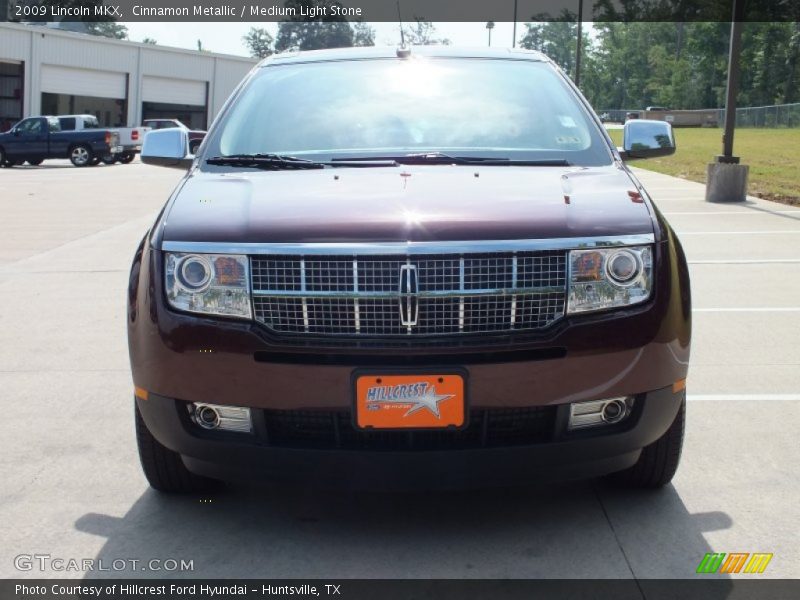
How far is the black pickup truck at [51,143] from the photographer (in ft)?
106

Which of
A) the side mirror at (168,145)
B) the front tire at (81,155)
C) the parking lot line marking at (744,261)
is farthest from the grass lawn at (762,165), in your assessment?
the front tire at (81,155)

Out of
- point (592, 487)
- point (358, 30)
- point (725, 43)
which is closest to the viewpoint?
point (592, 487)

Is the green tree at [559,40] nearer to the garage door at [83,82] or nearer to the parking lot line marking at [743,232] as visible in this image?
the garage door at [83,82]

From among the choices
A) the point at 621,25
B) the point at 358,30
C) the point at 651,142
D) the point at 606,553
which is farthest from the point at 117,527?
the point at 358,30

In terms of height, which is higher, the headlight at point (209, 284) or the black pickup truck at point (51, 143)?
the headlight at point (209, 284)

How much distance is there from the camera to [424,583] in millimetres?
3158

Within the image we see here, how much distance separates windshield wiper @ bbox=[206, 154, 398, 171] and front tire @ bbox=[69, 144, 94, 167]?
29.6 m

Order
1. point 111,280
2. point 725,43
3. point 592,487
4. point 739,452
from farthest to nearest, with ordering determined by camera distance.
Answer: point 725,43 < point 111,280 < point 739,452 < point 592,487

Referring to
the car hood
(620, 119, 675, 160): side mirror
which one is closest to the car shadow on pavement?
the car hood

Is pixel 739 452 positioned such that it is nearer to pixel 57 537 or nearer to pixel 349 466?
pixel 349 466

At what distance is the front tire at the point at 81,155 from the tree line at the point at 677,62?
36642mm

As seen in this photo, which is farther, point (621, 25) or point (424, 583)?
point (621, 25)

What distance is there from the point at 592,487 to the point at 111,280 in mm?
6031

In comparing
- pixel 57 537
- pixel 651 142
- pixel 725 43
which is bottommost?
pixel 57 537
